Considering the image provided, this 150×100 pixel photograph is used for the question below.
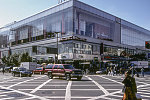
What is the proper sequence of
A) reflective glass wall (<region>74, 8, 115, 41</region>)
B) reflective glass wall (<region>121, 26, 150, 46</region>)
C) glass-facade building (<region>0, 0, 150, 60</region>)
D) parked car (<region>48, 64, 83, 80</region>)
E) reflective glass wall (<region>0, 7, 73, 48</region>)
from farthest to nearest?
reflective glass wall (<region>121, 26, 150, 46</region>) < reflective glass wall (<region>0, 7, 73, 48</region>) < reflective glass wall (<region>74, 8, 115, 41</region>) < glass-facade building (<region>0, 0, 150, 60</region>) < parked car (<region>48, 64, 83, 80</region>)

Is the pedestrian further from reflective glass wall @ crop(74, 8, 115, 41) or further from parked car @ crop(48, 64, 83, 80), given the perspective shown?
reflective glass wall @ crop(74, 8, 115, 41)

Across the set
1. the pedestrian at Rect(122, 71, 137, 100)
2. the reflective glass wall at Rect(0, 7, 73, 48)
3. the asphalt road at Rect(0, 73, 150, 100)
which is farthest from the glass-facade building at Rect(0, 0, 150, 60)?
the pedestrian at Rect(122, 71, 137, 100)

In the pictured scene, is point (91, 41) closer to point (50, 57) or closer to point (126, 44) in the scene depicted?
point (50, 57)

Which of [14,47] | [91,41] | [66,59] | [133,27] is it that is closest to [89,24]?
[91,41]

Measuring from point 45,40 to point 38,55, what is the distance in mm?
6427

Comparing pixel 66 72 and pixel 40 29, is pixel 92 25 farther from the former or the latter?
pixel 66 72

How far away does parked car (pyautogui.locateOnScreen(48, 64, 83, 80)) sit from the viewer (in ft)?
72.9

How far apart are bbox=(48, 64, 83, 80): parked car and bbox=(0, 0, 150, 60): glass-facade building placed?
18748mm

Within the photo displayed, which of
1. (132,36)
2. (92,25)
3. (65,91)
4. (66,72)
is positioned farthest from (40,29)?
(65,91)

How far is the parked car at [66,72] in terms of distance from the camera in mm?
22234

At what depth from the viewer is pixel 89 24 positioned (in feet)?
188

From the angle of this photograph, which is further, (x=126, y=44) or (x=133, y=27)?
(x=133, y=27)

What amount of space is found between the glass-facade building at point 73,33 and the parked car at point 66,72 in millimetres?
18748

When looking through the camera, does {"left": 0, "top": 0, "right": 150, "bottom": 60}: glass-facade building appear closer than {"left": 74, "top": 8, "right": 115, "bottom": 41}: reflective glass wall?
Yes
